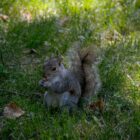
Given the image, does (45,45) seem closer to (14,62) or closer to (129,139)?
(14,62)

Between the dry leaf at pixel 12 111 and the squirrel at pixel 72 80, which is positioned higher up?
the squirrel at pixel 72 80

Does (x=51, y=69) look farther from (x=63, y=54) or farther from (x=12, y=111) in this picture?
(x=63, y=54)

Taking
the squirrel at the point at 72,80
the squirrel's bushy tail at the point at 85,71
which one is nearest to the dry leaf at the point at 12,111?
the squirrel at the point at 72,80

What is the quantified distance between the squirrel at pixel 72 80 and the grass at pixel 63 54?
0.09m

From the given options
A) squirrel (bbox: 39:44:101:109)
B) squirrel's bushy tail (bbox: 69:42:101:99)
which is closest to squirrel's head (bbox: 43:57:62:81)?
squirrel (bbox: 39:44:101:109)

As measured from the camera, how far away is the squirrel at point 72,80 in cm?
353

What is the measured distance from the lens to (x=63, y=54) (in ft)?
14.8

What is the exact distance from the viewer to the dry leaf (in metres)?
3.54

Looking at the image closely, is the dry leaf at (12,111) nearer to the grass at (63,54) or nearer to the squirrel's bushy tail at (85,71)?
the grass at (63,54)

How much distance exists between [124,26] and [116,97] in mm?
1454

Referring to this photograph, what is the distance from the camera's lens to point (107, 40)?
4953 millimetres

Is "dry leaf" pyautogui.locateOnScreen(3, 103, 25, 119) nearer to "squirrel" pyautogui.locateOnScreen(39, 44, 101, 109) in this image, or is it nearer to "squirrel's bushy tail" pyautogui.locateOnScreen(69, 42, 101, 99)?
"squirrel" pyautogui.locateOnScreen(39, 44, 101, 109)

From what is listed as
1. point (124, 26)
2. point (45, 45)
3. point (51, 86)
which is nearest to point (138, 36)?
point (124, 26)

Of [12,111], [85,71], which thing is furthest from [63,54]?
[12,111]
